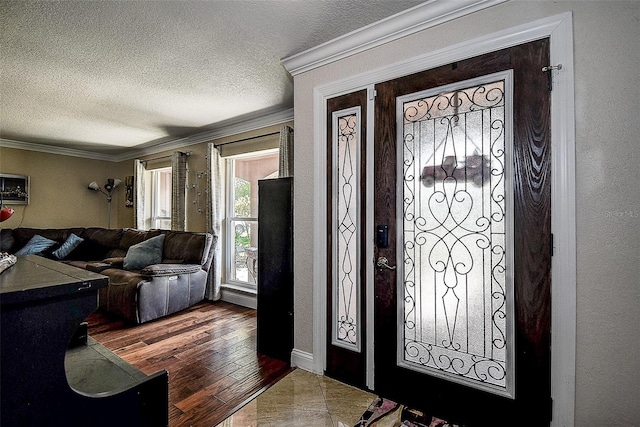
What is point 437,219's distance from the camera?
5.97 ft

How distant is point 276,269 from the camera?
8.42ft

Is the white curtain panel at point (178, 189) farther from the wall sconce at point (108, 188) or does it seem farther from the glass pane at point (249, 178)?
the wall sconce at point (108, 188)

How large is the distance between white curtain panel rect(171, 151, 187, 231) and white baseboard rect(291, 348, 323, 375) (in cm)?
319

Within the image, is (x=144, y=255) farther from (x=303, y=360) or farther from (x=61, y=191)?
(x=61, y=191)

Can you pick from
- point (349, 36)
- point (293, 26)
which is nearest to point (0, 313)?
point (293, 26)

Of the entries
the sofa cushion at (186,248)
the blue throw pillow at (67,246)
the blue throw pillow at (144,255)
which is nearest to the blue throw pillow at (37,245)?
the blue throw pillow at (67,246)

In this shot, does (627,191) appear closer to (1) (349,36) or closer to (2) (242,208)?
(1) (349,36)

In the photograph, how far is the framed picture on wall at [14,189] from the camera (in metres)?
4.82

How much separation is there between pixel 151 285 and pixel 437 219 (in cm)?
314

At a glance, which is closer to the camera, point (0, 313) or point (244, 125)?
point (0, 313)

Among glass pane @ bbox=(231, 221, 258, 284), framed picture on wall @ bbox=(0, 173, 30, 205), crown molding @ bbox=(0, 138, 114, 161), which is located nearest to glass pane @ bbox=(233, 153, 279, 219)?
glass pane @ bbox=(231, 221, 258, 284)

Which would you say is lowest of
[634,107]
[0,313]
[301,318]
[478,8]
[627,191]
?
[301,318]

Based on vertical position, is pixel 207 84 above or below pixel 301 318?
above

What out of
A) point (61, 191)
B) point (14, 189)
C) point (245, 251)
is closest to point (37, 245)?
point (14, 189)
